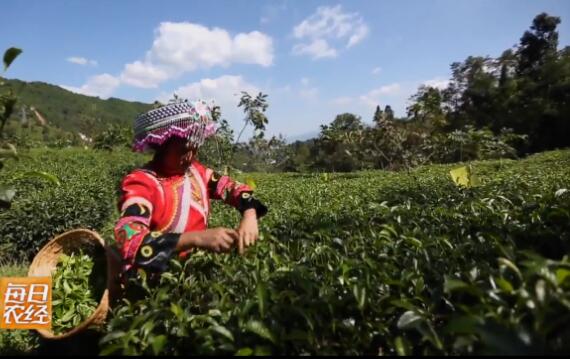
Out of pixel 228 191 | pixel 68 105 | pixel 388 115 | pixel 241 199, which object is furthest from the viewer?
pixel 68 105

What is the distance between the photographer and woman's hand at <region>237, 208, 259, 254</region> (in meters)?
1.91

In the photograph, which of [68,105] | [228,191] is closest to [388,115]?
[228,191]

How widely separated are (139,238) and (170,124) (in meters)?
0.62

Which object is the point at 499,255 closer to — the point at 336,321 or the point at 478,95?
the point at 336,321

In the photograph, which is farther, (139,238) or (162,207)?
(162,207)

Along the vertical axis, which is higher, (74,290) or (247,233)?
(247,233)

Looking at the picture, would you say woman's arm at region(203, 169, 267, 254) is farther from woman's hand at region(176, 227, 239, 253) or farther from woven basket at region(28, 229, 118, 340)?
woven basket at region(28, 229, 118, 340)

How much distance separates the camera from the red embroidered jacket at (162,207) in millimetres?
1766

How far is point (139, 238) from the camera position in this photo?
5.88 feet

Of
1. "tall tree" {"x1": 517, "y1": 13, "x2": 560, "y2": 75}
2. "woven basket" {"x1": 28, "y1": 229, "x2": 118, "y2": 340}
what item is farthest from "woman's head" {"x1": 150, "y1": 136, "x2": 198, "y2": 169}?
"tall tree" {"x1": 517, "y1": 13, "x2": 560, "y2": 75}

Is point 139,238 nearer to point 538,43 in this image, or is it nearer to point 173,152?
point 173,152

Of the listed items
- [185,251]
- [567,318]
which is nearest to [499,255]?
[567,318]

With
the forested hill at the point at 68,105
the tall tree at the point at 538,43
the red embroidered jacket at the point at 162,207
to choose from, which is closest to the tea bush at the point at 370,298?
the red embroidered jacket at the point at 162,207

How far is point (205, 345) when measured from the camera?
1217 mm
